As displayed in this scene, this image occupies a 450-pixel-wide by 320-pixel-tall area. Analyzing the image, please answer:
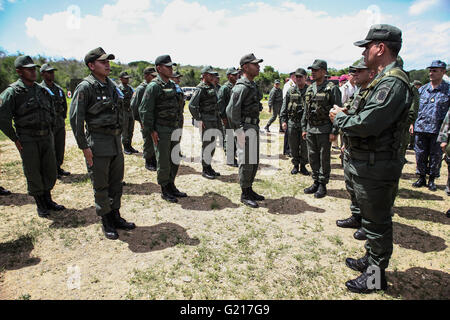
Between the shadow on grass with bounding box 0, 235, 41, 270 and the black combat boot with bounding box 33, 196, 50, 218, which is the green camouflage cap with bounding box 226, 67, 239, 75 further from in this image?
the shadow on grass with bounding box 0, 235, 41, 270

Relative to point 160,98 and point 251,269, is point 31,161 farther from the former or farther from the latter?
point 251,269

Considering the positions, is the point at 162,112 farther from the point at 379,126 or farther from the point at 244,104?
the point at 379,126

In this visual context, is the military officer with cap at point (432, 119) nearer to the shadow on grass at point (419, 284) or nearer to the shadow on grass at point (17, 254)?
the shadow on grass at point (419, 284)

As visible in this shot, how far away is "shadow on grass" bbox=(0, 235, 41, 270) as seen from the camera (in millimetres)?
3072

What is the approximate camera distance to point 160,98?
4449 mm

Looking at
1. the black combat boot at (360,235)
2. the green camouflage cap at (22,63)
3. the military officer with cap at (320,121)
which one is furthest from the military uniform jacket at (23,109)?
the black combat boot at (360,235)

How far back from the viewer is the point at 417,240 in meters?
3.69

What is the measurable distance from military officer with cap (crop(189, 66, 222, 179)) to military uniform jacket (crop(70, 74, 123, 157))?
8.76 ft

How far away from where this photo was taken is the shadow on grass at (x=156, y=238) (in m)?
3.48

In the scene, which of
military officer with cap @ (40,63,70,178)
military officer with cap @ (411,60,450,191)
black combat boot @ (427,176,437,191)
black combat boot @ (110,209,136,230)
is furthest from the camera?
military officer with cap @ (40,63,70,178)

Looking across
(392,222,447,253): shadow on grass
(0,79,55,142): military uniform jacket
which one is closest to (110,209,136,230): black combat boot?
(0,79,55,142): military uniform jacket

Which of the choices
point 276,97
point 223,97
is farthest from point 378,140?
point 276,97

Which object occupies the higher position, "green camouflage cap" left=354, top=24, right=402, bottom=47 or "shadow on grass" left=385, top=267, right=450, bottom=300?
"green camouflage cap" left=354, top=24, right=402, bottom=47
